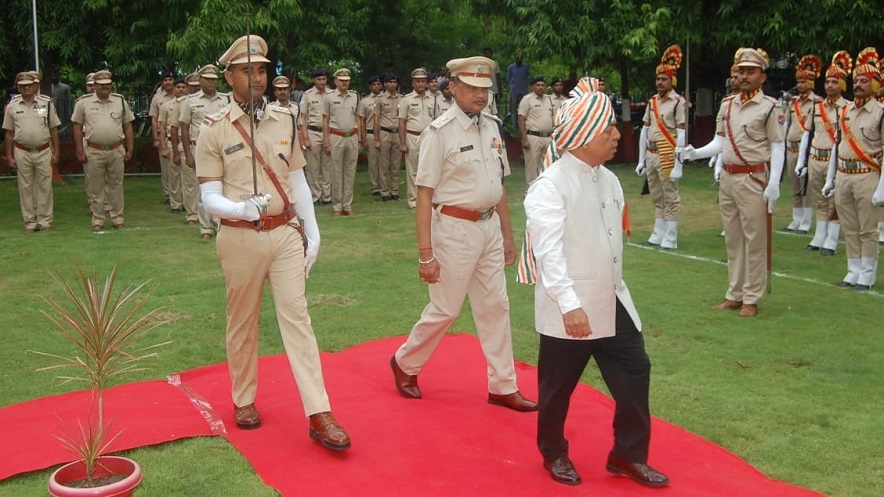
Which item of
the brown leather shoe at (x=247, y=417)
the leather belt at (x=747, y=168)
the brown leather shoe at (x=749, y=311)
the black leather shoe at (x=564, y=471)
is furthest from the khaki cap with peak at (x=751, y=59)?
the brown leather shoe at (x=247, y=417)

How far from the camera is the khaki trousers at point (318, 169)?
16.1 meters

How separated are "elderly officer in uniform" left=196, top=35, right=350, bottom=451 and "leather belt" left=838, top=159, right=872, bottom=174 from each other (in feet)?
20.7

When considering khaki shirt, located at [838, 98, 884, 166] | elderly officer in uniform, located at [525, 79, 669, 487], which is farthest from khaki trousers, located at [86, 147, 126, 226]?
elderly officer in uniform, located at [525, 79, 669, 487]

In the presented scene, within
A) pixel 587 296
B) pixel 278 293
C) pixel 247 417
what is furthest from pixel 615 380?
pixel 247 417

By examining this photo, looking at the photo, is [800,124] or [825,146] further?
[800,124]

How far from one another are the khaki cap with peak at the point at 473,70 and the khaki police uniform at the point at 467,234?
0.23 metres

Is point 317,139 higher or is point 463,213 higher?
point 463,213

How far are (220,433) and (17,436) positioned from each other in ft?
3.53

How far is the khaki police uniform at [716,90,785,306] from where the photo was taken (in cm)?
841

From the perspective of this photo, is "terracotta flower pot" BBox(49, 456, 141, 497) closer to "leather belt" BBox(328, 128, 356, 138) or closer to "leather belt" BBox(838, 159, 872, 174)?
"leather belt" BBox(838, 159, 872, 174)

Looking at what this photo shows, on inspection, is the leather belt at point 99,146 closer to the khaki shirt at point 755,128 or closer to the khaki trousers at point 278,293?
the khaki shirt at point 755,128

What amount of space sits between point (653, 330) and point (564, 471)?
11.2ft

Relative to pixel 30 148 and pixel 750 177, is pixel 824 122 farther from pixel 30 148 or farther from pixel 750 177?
pixel 30 148

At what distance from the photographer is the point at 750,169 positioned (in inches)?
333
